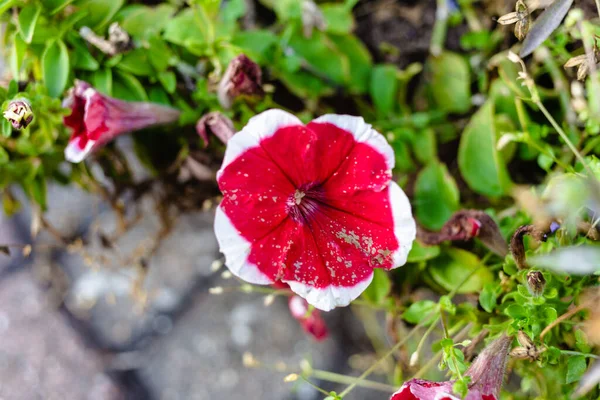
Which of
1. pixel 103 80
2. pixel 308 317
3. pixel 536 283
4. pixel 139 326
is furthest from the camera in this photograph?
pixel 139 326

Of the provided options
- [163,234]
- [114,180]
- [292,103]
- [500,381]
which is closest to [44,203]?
[114,180]

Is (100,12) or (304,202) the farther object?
(100,12)

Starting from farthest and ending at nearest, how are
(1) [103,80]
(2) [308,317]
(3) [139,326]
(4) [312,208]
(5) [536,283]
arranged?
(3) [139,326], (2) [308,317], (1) [103,80], (4) [312,208], (5) [536,283]

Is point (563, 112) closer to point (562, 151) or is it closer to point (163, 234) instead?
point (562, 151)

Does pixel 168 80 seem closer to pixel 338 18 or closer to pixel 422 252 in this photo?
pixel 338 18

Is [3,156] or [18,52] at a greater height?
[18,52]

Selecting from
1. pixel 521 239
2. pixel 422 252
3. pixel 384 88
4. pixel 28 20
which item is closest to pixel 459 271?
pixel 422 252
